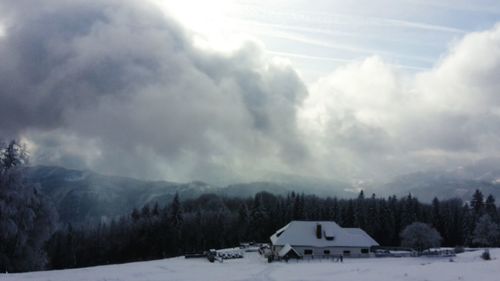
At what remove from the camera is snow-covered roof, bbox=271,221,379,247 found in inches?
3187

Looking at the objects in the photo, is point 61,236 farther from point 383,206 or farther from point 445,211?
point 445,211

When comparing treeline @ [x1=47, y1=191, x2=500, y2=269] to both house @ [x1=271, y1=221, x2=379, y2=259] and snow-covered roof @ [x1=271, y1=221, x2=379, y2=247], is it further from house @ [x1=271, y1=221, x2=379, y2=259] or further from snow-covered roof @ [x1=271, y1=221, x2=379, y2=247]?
house @ [x1=271, y1=221, x2=379, y2=259]

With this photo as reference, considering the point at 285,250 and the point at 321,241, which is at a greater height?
Answer: the point at 321,241

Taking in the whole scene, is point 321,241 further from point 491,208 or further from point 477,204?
point 477,204

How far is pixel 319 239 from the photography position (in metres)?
82.6

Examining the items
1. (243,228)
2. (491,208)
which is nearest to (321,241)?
(243,228)

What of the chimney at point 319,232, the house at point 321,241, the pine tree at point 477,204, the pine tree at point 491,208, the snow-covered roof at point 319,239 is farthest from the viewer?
the pine tree at point 477,204

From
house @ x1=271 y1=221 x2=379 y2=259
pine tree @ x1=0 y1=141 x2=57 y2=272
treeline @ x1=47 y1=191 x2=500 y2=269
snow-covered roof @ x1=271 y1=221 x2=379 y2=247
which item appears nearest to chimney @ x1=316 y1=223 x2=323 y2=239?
house @ x1=271 y1=221 x2=379 y2=259

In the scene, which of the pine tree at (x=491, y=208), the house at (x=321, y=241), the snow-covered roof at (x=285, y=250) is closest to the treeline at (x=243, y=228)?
the pine tree at (x=491, y=208)

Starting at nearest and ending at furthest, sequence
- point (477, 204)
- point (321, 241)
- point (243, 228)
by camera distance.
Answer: point (321, 241) → point (243, 228) → point (477, 204)

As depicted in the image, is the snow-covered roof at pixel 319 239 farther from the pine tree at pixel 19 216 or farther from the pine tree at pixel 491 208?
the pine tree at pixel 491 208

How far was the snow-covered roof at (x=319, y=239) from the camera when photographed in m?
80.9

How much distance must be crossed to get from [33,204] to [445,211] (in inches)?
4412

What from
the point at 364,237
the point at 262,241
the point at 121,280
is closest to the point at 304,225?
the point at 364,237
